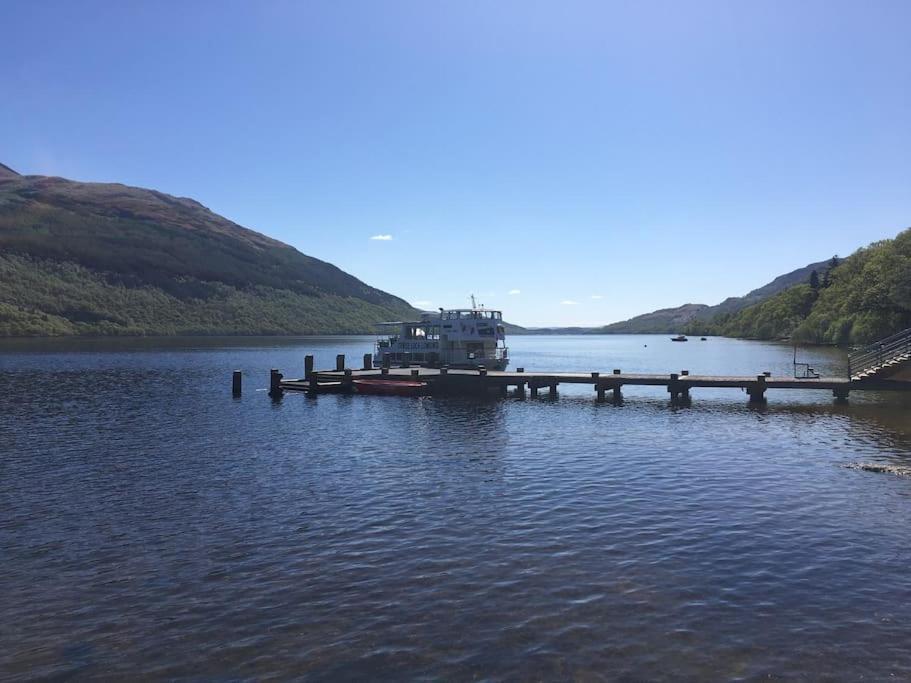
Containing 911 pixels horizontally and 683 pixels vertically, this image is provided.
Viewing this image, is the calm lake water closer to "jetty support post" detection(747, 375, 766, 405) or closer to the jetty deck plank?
the jetty deck plank

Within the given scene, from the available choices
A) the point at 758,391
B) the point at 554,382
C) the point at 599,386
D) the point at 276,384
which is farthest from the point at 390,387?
the point at 758,391

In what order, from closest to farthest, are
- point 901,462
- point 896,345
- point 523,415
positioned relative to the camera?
point 901,462 < point 523,415 < point 896,345

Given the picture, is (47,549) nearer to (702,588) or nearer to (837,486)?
(702,588)

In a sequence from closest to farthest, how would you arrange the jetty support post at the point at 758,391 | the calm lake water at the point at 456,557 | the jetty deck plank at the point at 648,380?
the calm lake water at the point at 456,557 → the jetty deck plank at the point at 648,380 → the jetty support post at the point at 758,391

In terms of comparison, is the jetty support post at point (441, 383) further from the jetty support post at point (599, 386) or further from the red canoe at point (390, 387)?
the jetty support post at point (599, 386)

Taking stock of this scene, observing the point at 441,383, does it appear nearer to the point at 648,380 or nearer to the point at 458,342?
the point at 458,342

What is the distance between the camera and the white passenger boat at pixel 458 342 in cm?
7088

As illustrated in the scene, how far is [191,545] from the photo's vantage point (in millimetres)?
16766

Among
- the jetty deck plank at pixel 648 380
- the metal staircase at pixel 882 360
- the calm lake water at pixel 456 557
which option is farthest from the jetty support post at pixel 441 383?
the metal staircase at pixel 882 360

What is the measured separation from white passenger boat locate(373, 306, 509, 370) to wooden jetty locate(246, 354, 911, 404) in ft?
29.4

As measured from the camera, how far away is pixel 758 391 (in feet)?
156

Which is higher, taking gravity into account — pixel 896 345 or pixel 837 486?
pixel 896 345

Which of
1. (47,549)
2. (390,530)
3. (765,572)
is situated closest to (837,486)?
(765,572)

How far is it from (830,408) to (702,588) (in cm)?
3868
